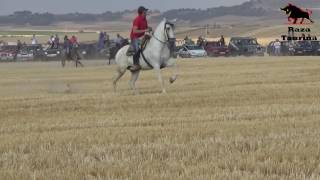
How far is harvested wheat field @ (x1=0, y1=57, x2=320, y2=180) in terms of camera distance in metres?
8.18

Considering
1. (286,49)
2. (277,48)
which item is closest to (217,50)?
→ (277,48)

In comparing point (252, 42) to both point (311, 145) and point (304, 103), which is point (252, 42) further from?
point (311, 145)

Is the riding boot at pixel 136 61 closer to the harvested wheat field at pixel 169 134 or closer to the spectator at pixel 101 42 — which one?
the harvested wheat field at pixel 169 134

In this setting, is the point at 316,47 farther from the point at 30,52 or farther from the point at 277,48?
the point at 30,52

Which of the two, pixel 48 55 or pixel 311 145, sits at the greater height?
pixel 311 145

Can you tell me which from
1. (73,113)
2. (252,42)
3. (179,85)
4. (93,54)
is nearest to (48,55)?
(93,54)

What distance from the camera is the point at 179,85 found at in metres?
23.9

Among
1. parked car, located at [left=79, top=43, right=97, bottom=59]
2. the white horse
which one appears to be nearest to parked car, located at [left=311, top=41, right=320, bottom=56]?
parked car, located at [left=79, top=43, right=97, bottom=59]

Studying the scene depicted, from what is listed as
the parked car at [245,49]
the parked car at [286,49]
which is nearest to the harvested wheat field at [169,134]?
the parked car at [286,49]

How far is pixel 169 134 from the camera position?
11508mm

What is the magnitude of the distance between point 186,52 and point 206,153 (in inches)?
2084

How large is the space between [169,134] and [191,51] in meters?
50.3

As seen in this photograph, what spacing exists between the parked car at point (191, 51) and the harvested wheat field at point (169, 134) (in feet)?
129

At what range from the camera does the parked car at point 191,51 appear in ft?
201
